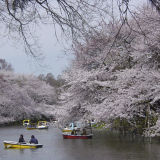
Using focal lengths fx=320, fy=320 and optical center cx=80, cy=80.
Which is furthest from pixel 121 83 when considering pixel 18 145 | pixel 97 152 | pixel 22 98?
pixel 22 98

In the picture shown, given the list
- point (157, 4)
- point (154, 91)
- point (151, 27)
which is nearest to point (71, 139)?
point (154, 91)

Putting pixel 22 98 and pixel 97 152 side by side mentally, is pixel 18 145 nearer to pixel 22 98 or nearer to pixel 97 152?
pixel 97 152

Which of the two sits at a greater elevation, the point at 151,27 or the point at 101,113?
the point at 151,27

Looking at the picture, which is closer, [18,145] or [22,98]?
[18,145]

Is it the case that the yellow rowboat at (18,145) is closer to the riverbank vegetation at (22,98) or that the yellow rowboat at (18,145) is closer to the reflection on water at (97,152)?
the reflection on water at (97,152)

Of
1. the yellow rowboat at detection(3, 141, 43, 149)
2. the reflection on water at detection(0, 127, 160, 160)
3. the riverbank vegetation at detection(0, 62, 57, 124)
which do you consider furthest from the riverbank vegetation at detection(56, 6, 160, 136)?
the riverbank vegetation at detection(0, 62, 57, 124)

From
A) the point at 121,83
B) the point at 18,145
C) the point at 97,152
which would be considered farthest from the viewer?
the point at 18,145

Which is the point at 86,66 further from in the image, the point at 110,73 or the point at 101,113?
the point at 101,113

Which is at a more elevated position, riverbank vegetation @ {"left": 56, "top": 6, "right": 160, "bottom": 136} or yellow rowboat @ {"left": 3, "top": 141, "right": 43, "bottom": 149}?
riverbank vegetation @ {"left": 56, "top": 6, "right": 160, "bottom": 136}

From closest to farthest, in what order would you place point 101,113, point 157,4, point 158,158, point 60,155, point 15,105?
point 157,4, point 158,158, point 60,155, point 101,113, point 15,105

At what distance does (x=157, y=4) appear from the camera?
14.4 ft

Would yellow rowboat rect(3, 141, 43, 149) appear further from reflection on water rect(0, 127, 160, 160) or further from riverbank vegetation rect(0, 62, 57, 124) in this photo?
riverbank vegetation rect(0, 62, 57, 124)

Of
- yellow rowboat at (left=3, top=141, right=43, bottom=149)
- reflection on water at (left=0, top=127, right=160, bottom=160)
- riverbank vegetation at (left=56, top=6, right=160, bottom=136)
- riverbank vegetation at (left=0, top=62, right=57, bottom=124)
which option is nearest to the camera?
reflection on water at (left=0, top=127, right=160, bottom=160)

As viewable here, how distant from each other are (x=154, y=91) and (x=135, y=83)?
1.98 metres
